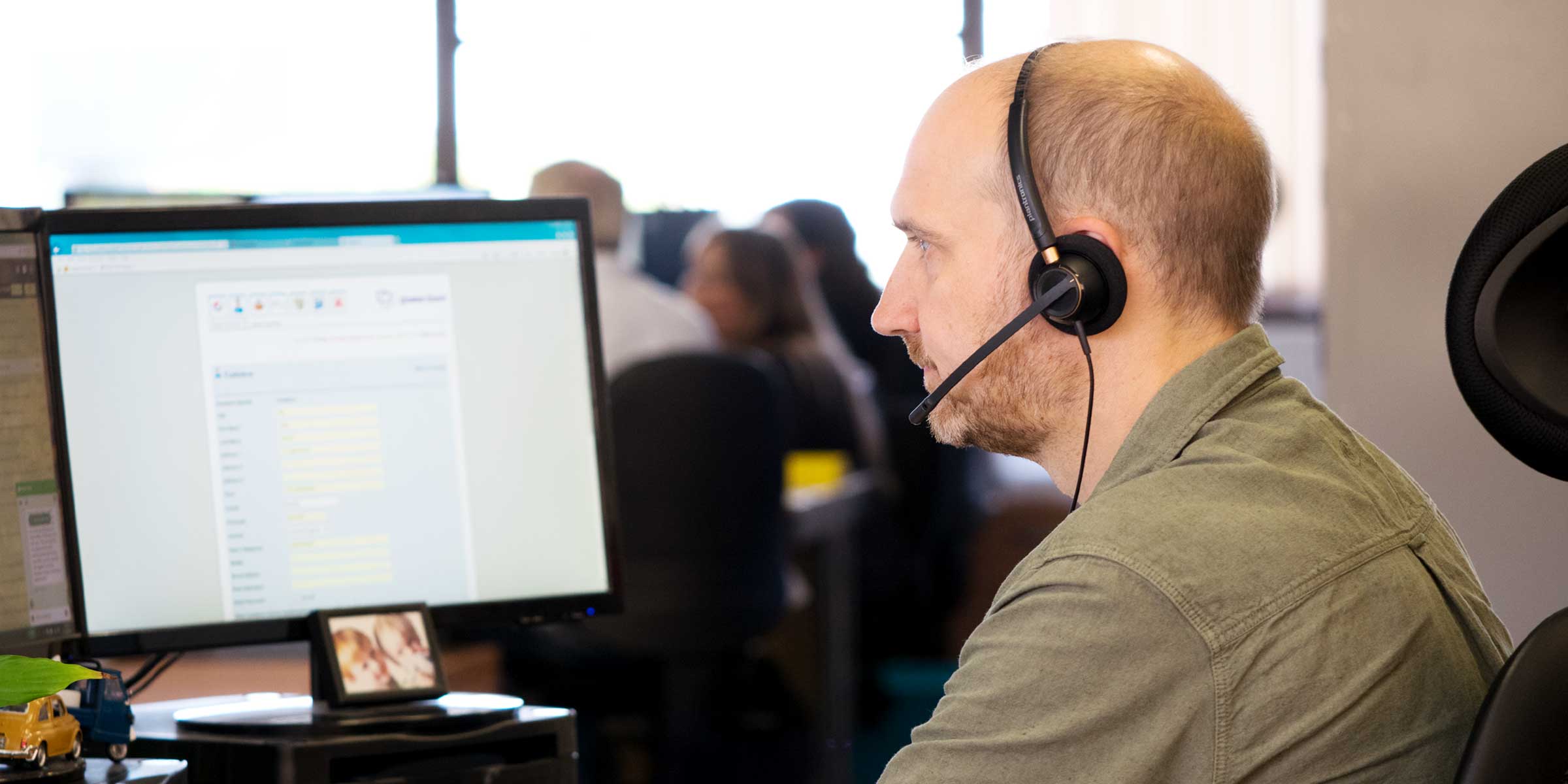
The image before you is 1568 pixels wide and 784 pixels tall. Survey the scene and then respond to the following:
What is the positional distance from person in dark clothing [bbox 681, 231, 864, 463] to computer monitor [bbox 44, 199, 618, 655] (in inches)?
88.7

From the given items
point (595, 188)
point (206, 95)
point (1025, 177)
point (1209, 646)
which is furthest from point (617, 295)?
point (1209, 646)

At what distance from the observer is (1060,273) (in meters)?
0.94

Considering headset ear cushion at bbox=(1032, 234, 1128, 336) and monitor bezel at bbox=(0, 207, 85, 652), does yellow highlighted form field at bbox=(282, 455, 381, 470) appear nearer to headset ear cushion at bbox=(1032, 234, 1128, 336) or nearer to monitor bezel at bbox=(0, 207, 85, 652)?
monitor bezel at bbox=(0, 207, 85, 652)

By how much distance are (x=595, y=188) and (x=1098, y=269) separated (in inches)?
95.1

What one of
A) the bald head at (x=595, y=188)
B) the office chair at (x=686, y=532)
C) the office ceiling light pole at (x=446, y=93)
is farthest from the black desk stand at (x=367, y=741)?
the office ceiling light pole at (x=446, y=93)

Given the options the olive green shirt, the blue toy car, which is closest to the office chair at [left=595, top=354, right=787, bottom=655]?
the blue toy car

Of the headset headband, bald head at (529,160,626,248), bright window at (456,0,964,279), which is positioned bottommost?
the headset headband

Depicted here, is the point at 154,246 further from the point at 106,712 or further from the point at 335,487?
the point at 106,712

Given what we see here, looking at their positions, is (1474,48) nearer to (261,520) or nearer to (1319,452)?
(1319,452)

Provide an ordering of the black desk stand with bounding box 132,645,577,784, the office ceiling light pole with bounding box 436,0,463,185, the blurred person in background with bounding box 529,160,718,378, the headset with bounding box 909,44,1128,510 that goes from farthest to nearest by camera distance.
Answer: the office ceiling light pole with bounding box 436,0,463,185 < the blurred person in background with bounding box 529,160,718,378 < the black desk stand with bounding box 132,645,577,784 < the headset with bounding box 909,44,1128,510

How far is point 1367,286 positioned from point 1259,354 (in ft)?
2.01

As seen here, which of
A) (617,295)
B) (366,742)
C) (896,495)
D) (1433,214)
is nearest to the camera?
(366,742)

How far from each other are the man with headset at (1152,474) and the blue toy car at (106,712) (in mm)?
562

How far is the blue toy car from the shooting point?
3.36 feet
